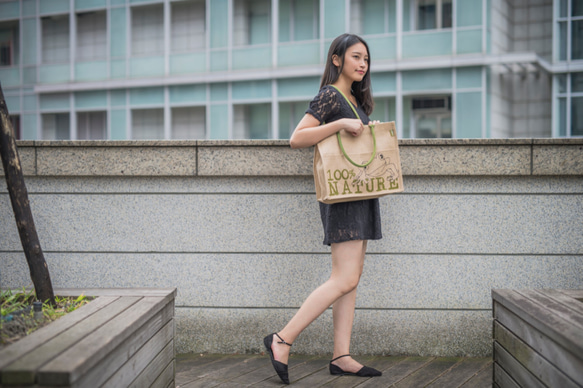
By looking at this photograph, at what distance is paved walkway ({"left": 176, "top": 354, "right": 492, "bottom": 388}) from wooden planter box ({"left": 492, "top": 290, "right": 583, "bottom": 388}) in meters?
0.56

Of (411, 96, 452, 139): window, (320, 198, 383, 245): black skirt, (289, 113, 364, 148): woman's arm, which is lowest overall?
(320, 198, 383, 245): black skirt

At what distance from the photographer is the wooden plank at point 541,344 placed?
1.88 metres

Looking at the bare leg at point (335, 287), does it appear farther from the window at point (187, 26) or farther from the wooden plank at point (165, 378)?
the window at point (187, 26)

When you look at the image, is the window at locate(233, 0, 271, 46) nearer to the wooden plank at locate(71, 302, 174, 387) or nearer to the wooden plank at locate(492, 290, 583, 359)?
the wooden plank at locate(71, 302, 174, 387)

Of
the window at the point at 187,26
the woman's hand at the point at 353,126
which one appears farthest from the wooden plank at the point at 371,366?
the window at the point at 187,26

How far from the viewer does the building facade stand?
1363cm

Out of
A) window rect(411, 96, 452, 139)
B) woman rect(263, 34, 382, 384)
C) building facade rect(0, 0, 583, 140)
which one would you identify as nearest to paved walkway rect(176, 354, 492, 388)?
woman rect(263, 34, 382, 384)

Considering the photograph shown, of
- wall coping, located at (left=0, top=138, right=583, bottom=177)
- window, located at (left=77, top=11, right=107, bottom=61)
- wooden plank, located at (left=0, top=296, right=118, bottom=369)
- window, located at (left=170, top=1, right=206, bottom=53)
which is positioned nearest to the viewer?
wooden plank, located at (left=0, top=296, right=118, bottom=369)

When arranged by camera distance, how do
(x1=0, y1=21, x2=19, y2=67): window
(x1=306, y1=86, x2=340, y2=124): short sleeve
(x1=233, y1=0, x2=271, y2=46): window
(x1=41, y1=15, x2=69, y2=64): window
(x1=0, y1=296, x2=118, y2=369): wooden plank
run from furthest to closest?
(x1=0, y1=21, x2=19, y2=67): window, (x1=41, y1=15, x2=69, y2=64): window, (x1=233, y1=0, x2=271, y2=46): window, (x1=306, y1=86, x2=340, y2=124): short sleeve, (x1=0, y1=296, x2=118, y2=369): wooden plank

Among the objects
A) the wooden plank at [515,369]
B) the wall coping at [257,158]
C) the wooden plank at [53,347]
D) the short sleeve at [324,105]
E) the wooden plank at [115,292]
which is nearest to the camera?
the wooden plank at [53,347]

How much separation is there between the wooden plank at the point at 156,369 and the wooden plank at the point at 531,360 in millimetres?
1728

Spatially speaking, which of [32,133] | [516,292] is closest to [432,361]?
[516,292]

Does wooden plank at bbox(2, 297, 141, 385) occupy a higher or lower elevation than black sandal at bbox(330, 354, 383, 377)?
higher

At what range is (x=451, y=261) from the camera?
377cm
